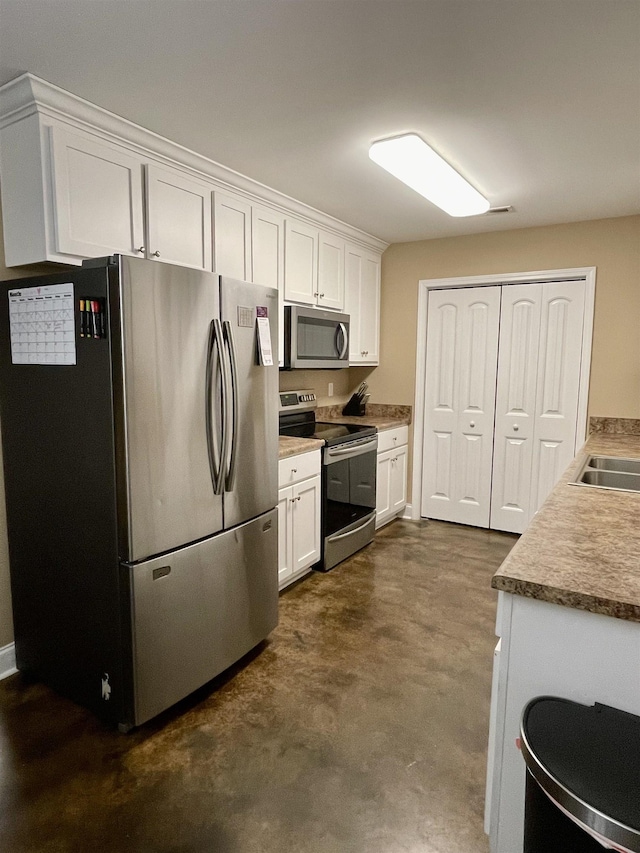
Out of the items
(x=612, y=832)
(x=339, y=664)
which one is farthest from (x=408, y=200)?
(x=612, y=832)

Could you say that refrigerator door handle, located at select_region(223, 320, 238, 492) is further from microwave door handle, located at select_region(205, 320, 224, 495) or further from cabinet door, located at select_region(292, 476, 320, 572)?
cabinet door, located at select_region(292, 476, 320, 572)

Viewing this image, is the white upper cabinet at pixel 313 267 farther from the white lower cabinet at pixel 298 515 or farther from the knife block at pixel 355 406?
the white lower cabinet at pixel 298 515

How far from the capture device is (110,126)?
2.13 meters

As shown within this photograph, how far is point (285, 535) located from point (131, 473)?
135 cm

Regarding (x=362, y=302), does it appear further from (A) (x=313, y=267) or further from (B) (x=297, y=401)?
(B) (x=297, y=401)

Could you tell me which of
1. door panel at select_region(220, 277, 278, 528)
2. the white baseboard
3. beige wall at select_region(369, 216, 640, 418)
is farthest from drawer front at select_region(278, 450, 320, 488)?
beige wall at select_region(369, 216, 640, 418)

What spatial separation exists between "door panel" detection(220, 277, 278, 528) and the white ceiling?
0.70m

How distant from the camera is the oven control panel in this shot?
382 cm

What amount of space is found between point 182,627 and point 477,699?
1259 millimetres

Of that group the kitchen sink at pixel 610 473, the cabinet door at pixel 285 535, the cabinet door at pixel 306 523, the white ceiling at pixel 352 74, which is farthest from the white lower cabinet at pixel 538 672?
the cabinet door at pixel 306 523

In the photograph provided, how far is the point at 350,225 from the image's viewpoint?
3.86 meters

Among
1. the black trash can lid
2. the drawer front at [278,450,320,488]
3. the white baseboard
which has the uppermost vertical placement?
the drawer front at [278,450,320,488]

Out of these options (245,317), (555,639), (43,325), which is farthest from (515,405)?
(43,325)

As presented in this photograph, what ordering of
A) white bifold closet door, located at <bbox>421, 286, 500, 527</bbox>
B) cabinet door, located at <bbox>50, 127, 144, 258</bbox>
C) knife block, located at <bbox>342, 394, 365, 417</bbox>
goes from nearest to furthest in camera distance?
cabinet door, located at <bbox>50, 127, 144, 258</bbox> < white bifold closet door, located at <bbox>421, 286, 500, 527</bbox> < knife block, located at <bbox>342, 394, 365, 417</bbox>
